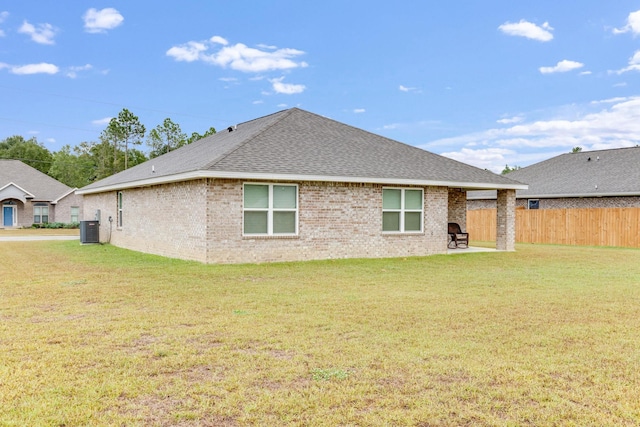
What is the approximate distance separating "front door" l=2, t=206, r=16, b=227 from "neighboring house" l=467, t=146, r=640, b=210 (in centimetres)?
3512

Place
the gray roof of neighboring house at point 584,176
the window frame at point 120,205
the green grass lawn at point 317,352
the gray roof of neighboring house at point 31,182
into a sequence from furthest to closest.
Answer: the gray roof of neighboring house at point 31,182 → the gray roof of neighboring house at point 584,176 → the window frame at point 120,205 → the green grass lawn at point 317,352

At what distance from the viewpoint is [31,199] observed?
41969mm

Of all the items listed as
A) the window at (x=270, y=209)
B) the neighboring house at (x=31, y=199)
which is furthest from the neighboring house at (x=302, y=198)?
the neighboring house at (x=31, y=199)

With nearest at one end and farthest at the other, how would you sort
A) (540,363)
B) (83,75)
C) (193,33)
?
(540,363) → (193,33) → (83,75)

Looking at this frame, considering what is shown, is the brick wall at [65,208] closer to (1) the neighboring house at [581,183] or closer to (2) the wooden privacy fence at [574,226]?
(1) the neighboring house at [581,183]

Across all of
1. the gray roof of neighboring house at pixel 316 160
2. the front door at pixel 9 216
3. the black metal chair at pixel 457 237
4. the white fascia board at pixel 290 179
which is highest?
the gray roof of neighboring house at pixel 316 160

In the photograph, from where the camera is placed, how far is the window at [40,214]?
42719 mm

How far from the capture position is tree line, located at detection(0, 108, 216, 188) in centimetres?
5644

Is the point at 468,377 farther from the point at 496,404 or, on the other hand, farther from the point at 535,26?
the point at 535,26

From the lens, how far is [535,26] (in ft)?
74.5

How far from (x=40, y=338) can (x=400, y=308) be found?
5.09 m

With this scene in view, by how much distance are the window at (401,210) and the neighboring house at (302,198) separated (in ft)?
0.11

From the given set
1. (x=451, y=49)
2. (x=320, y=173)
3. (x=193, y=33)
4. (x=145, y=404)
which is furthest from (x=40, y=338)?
(x=193, y=33)

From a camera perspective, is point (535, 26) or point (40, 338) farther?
point (535, 26)
